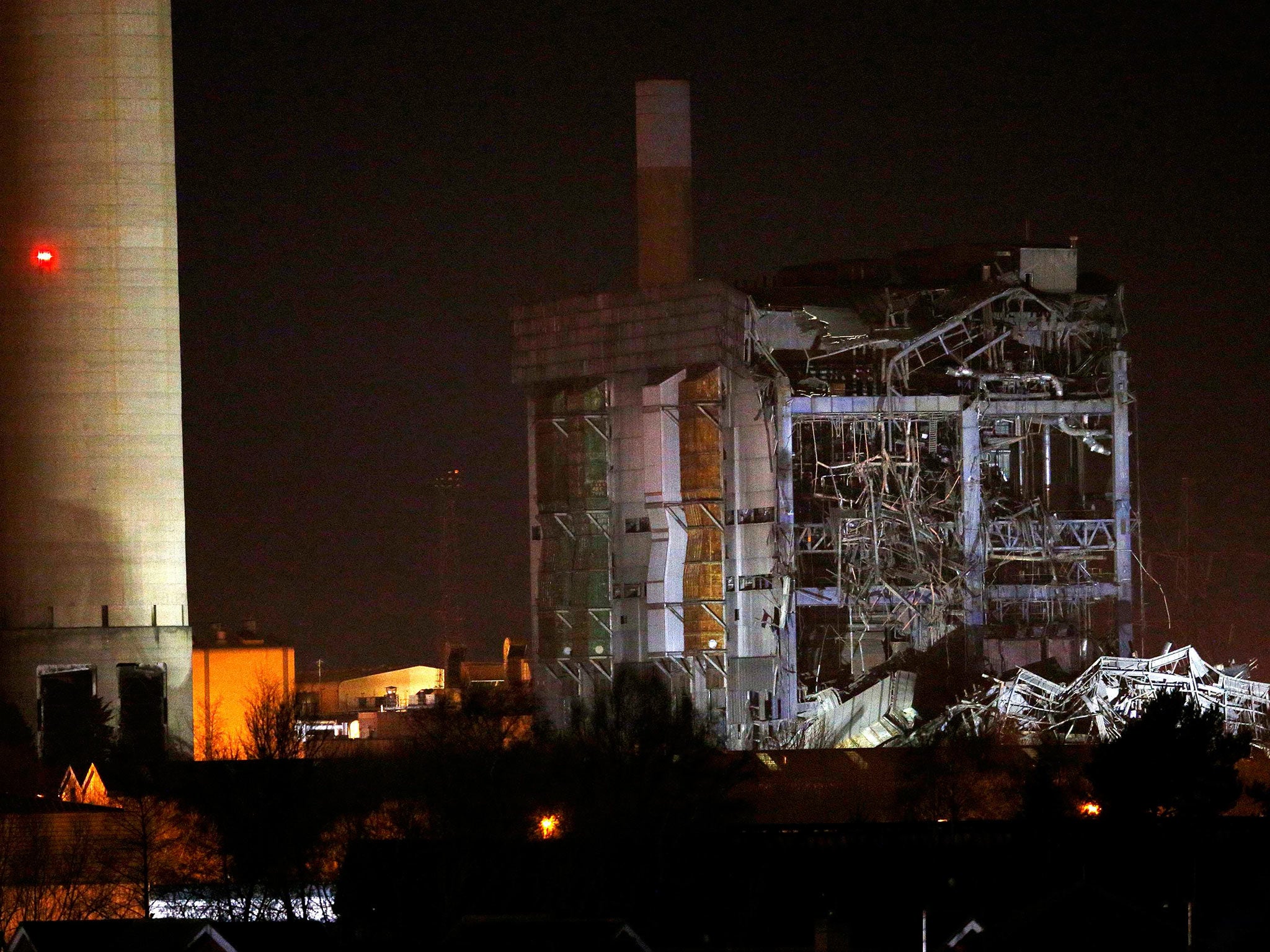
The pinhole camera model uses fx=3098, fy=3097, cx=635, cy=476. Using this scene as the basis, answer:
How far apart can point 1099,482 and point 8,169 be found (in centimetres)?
4393

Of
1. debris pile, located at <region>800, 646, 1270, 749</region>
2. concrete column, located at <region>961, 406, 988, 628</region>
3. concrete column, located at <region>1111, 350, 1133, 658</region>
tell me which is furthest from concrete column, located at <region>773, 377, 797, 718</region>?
concrete column, located at <region>1111, 350, 1133, 658</region>

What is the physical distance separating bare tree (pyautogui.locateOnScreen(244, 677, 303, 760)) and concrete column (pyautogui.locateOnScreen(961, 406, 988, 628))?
24938 mm

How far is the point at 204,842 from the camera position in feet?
247

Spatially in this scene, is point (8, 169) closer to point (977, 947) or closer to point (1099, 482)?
point (1099, 482)

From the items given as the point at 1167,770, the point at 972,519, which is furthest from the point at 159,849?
the point at 972,519

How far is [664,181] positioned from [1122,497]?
2223 centimetres

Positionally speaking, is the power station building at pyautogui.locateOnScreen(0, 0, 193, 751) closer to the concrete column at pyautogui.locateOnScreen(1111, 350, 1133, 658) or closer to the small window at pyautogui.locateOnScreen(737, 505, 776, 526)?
the small window at pyautogui.locateOnScreen(737, 505, 776, 526)

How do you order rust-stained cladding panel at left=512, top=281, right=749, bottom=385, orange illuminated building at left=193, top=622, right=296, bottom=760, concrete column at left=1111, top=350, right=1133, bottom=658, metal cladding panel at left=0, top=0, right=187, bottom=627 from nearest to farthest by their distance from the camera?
1. metal cladding panel at left=0, top=0, right=187, bottom=627
2. orange illuminated building at left=193, top=622, right=296, bottom=760
3. rust-stained cladding panel at left=512, top=281, right=749, bottom=385
4. concrete column at left=1111, top=350, right=1133, bottom=658

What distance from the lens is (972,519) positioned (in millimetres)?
113062

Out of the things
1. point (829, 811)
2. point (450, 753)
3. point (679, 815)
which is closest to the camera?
point (679, 815)

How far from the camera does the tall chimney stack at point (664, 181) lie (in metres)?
122

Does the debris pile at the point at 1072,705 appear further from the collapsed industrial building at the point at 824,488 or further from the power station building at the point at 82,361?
the power station building at the point at 82,361

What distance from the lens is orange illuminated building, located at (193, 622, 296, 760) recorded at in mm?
109438

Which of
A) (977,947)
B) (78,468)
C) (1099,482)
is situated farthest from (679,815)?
(1099,482)
